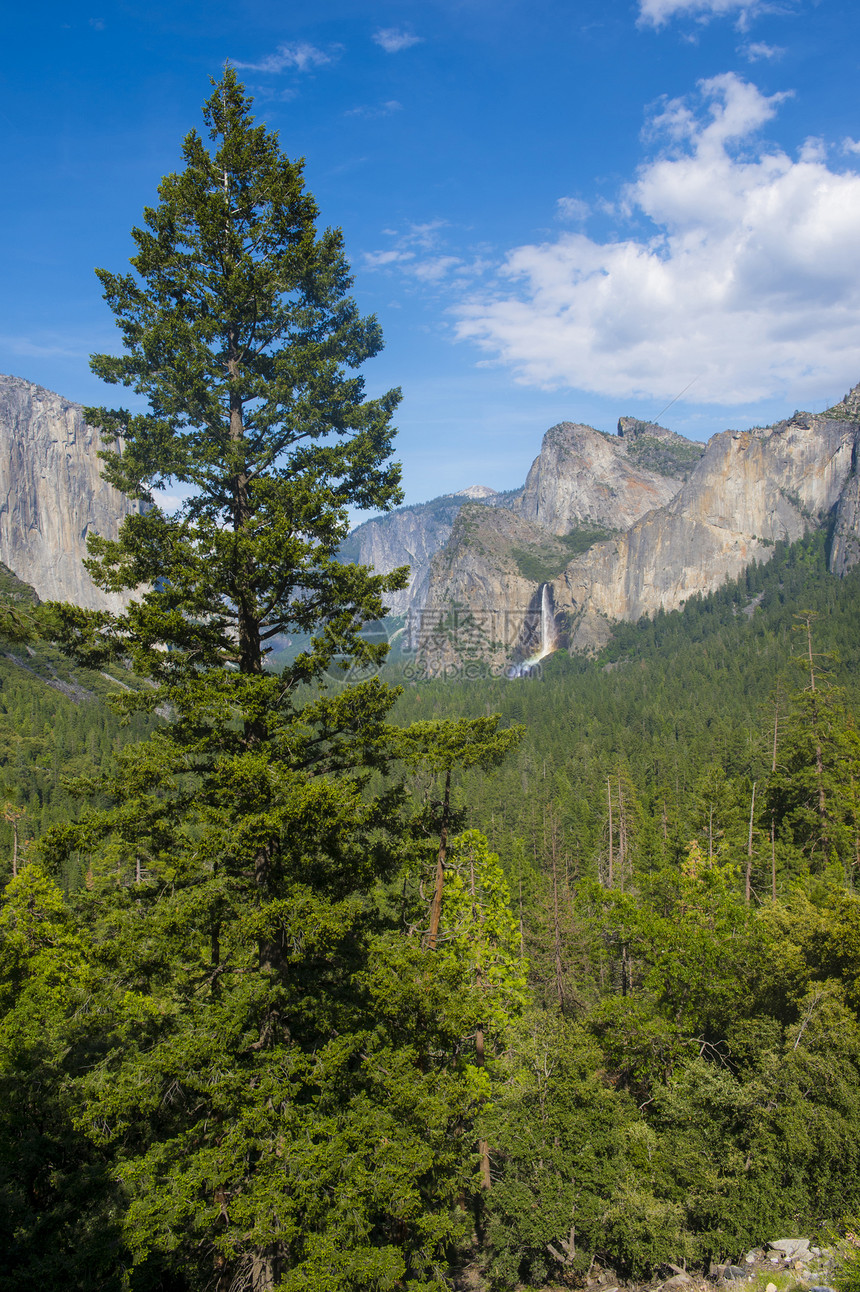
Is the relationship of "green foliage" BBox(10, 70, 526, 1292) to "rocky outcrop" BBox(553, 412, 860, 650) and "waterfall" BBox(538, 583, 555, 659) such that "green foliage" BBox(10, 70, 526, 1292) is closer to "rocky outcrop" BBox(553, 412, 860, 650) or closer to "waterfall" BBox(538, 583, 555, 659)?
"rocky outcrop" BBox(553, 412, 860, 650)

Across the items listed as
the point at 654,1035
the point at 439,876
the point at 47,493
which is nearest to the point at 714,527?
the point at 47,493

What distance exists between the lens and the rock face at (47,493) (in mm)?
155750

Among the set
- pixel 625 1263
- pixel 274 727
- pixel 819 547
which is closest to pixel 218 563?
pixel 274 727

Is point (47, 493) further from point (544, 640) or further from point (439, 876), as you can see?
point (439, 876)

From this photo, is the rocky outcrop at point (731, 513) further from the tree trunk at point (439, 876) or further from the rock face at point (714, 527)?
the tree trunk at point (439, 876)

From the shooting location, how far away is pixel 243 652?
30.2ft

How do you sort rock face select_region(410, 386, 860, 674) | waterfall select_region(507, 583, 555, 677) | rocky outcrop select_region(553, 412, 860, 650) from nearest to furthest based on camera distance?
rocky outcrop select_region(553, 412, 860, 650), rock face select_region(410, 386, 860, 674), waterfall select_region(507, 583, 555, 677)

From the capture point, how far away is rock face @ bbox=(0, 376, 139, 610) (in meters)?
156

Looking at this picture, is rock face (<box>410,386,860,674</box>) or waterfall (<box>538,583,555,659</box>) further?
waterfall (<box>538,583,555,659</box>)

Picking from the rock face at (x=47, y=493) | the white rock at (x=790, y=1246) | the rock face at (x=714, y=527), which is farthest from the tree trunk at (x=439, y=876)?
the rock face at (x=714, y=527)

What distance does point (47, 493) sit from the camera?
162375 mm

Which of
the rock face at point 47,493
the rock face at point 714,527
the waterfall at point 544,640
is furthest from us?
the waterfall at point 544,640

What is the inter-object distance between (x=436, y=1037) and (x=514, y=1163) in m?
11.5

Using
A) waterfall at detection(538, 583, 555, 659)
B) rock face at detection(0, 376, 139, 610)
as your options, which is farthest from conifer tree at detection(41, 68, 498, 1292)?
waterfall at detection(538, 583, 555, 659)
